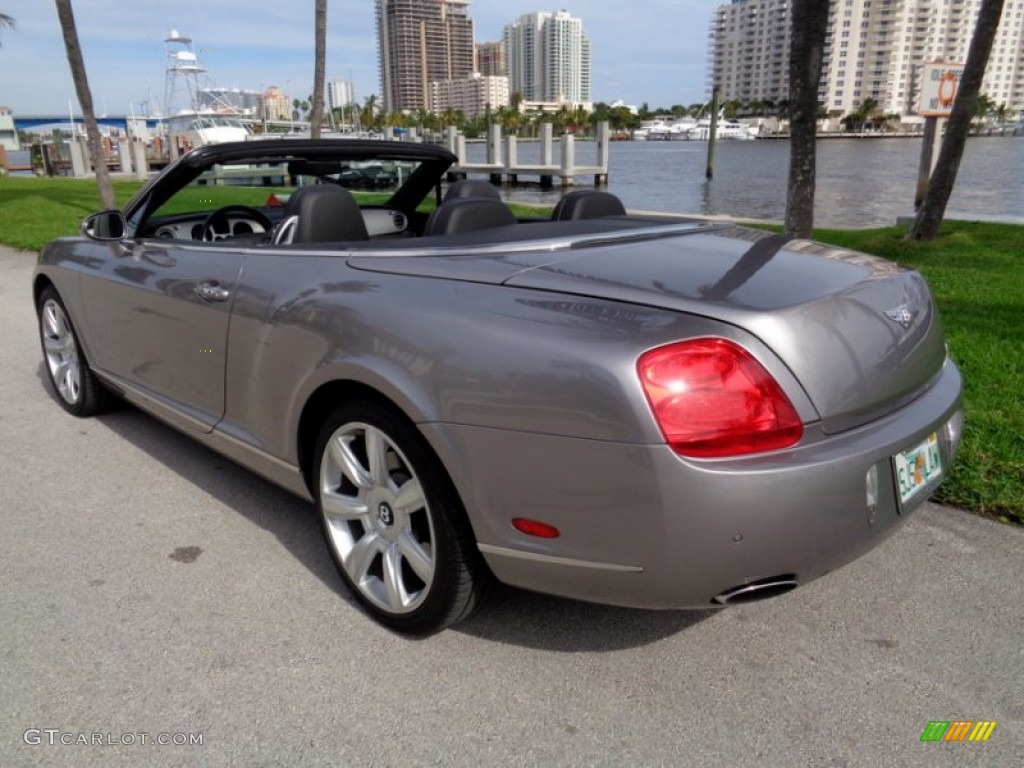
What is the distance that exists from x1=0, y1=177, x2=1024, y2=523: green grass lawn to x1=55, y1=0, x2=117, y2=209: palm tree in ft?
7.54

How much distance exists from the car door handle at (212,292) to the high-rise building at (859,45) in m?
131

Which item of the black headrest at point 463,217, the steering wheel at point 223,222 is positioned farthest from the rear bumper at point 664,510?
the steering wheel at point 223,222

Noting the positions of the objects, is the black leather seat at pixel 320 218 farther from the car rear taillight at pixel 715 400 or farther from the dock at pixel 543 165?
the dock at pixel 543 165

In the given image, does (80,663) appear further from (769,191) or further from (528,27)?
(528,27)

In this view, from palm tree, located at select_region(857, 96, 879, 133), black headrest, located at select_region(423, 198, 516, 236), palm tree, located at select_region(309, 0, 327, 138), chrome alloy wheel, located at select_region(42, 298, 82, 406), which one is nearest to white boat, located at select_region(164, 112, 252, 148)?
palm tree, located at select_region(309, 0, 327, 138)

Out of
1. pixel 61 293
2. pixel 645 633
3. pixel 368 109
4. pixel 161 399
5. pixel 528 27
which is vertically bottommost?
pixel 645 633

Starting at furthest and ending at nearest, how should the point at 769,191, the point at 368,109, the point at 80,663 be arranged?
the point at 368,109
the point at 769,191
the point at 80,663

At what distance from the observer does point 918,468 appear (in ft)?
7.50

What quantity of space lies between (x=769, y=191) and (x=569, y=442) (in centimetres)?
2775

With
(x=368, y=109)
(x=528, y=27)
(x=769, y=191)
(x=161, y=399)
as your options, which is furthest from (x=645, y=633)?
(x=528, y=27)

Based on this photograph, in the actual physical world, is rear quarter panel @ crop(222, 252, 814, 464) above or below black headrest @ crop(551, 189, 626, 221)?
below

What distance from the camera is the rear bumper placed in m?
1.90

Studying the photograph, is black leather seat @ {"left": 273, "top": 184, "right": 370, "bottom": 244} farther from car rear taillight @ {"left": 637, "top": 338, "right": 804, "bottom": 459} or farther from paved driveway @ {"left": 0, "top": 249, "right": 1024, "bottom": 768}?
car rear taillight @ {"left": 637, "top": 338, "right": 804, "bottom": 459}

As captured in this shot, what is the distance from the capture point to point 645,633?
2.55 metres
